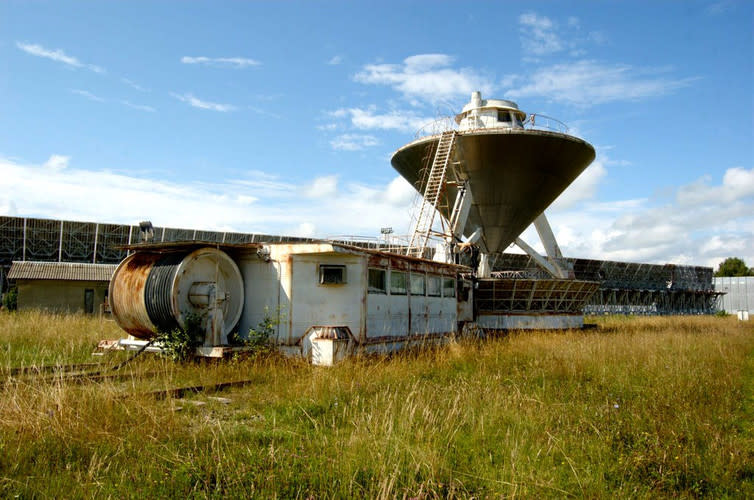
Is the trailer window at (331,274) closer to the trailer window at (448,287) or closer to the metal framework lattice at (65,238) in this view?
the trailer window at (448,287)

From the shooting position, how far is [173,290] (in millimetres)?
10906

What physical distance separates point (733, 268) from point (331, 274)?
11710 centimetres

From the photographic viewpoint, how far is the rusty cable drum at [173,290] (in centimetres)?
1110

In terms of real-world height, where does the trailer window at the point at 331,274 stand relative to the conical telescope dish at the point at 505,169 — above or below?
below

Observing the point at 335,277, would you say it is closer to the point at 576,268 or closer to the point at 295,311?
the point at 295,311

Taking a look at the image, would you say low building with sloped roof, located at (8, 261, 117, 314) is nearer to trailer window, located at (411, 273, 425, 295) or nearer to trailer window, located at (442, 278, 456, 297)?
trailer window, located at (442, 278, 456, 297)

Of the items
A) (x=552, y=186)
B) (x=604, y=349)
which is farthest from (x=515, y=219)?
(x=604, y=349)

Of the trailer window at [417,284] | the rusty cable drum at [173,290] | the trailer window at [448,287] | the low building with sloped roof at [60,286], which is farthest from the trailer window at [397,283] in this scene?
the low building with sloped roof at [60,286]

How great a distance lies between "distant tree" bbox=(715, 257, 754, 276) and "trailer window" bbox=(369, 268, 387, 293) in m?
114

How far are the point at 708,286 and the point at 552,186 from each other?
54.6 m

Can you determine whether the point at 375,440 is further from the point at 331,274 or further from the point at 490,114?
the point at 490,114

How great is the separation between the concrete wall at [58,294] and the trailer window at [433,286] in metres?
20.4

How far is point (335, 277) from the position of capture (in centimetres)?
1234

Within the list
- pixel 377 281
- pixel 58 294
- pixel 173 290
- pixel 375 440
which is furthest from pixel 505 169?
pixel 58 294
